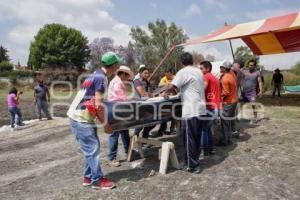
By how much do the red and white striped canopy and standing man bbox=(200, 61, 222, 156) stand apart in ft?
22.0

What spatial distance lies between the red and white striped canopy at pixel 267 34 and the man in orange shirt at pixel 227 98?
5.74 meters

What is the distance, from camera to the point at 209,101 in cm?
686

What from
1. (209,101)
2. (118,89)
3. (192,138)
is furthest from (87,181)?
(209,101)

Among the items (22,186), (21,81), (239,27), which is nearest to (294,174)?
(22,186)

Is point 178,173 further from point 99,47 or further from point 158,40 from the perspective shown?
point 99,47

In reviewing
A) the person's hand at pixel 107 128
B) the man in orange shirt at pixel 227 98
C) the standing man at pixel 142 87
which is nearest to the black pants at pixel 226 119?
the man in orange shirt at pixel 227 98

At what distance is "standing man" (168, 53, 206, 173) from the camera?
19.5ft

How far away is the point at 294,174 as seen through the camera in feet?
19.2

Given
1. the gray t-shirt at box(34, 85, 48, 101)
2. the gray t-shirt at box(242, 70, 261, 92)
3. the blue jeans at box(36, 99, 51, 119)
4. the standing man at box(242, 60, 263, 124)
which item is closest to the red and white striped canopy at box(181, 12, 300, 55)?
the standing man at box(242, 60, 263, 124)

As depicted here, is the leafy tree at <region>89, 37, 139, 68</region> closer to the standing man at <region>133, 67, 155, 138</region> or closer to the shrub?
the shrub

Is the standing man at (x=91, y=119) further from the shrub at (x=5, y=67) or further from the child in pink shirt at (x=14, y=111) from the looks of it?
the shrub at (x=5, y=67)

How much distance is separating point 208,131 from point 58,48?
5278 cm

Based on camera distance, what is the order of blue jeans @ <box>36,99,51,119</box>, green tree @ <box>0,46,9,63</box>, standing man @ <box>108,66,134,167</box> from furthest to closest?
green tree @ <box>0,46,9,63</box> < blue jeans @ <box>36,99,51,119</box> < standing man @ <box>108,66,134,167</box>

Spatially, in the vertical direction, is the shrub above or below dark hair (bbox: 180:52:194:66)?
above
